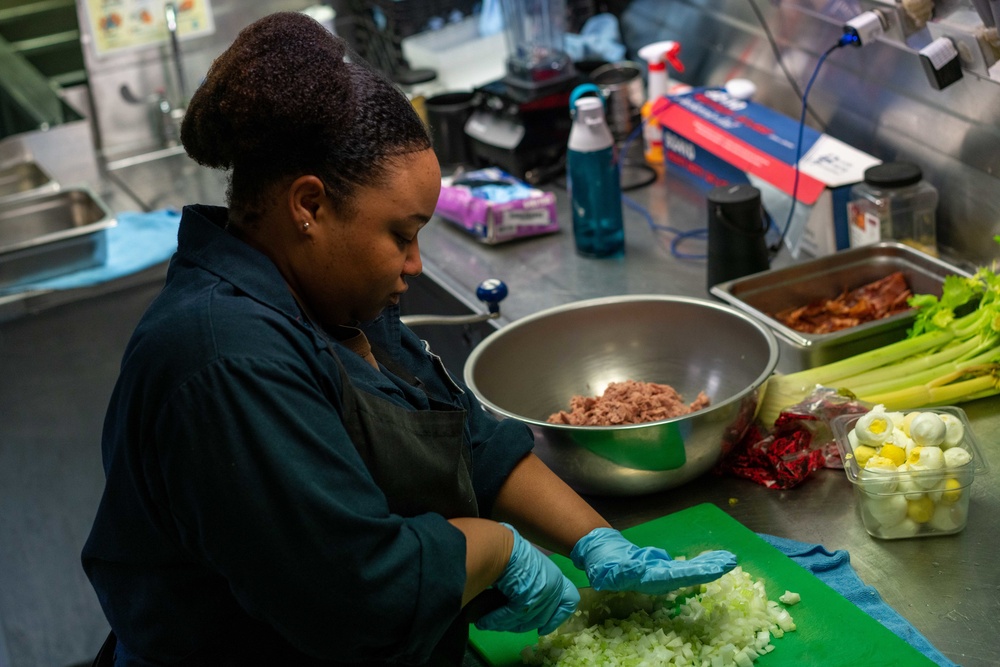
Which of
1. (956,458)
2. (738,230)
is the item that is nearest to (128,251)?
(738,230)

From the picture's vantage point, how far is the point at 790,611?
133 centimetres

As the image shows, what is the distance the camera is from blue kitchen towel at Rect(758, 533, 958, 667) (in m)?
1.27

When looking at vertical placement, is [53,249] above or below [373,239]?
below

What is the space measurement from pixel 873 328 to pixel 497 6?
1.90 m

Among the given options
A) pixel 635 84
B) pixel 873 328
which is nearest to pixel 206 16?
pixel 635 84

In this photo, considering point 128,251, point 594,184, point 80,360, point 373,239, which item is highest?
point 373,239

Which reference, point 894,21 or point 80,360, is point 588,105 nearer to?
point 894,21

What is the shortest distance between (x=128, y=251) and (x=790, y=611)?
6.49ft

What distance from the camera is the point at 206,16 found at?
11.6 ft

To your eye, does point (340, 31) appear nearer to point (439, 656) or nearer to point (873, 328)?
point (873, 328)

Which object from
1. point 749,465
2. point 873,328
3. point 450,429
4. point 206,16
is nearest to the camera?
point 450,429

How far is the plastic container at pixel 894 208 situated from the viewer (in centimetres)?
204

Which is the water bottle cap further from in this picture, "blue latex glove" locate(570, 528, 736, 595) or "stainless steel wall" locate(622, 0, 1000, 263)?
"blue latex glove" locate(570, 528, 736, 595)

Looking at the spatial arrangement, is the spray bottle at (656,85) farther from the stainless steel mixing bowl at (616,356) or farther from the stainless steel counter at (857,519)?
the stainless steel mixing bowl at (616,356)
